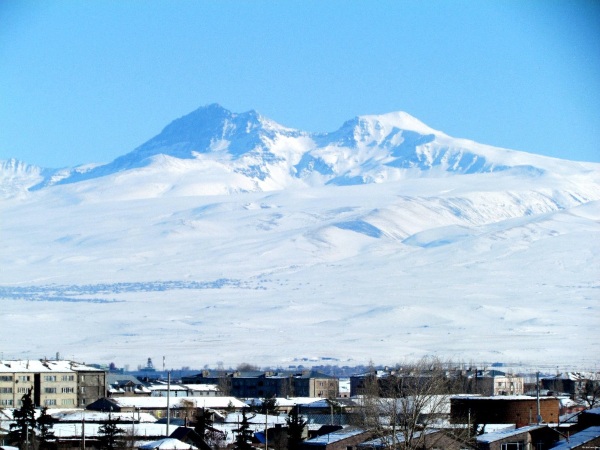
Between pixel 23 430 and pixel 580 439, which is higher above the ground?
pixel 23 430

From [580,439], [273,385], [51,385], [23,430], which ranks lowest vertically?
[580,439]

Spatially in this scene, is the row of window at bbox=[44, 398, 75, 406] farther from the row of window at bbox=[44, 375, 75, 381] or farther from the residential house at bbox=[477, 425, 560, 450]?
the residential house at bbox=[477, 425, 560, 450]

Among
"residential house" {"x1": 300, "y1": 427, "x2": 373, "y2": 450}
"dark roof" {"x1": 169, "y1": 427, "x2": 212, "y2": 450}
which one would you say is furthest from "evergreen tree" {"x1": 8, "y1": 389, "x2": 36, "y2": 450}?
"residential house" {"x1": 300, "y1": 427, "x2": 373, "y2": 450}

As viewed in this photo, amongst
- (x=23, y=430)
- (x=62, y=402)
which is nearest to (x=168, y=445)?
(x=23, y=430)

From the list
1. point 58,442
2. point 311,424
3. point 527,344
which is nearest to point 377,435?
point 58,442

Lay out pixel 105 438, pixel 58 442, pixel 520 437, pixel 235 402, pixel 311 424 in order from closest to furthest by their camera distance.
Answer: pixel 520 437 < pixel 105 438 < pixel 58 442 < pixel 311 424 < pixel 235 402

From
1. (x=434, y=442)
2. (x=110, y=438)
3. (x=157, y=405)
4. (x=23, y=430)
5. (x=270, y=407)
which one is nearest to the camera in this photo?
(x=434, y=442)

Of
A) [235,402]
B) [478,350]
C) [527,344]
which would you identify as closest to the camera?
[235,402]

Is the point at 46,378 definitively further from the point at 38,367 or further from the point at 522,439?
the point at 522,439

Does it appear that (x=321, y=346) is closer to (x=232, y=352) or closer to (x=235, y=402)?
(x=232, y=352)
